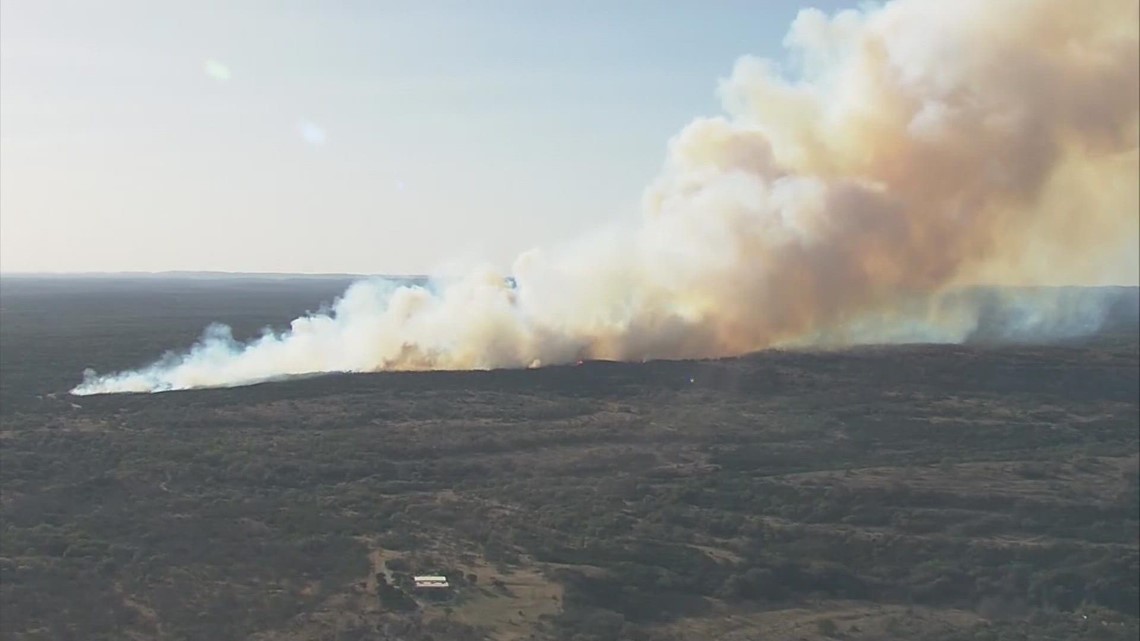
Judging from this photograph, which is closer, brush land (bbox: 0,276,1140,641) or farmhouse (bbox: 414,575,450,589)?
brush land (bbox: 0,276,1140,641)

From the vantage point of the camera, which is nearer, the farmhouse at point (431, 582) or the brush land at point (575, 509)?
the brush land at point (575, 509)

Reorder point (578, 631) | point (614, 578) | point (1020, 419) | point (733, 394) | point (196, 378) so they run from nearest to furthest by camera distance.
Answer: point (578, 631), point (614, 578), point (1020, 419), point (733, 394), point (196, 378)

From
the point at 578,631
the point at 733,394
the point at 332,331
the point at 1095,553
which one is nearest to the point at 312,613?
the point at 578,631

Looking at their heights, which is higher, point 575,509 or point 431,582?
point 575,509

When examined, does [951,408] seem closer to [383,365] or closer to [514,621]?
[383,365]

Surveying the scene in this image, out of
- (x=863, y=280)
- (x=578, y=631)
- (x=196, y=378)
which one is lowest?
(x=578, y=631)

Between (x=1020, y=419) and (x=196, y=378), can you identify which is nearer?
(x=1020, y=419)

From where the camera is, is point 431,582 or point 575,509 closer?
point 431,582

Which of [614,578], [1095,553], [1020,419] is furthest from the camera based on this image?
[1020,419]
